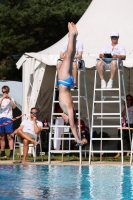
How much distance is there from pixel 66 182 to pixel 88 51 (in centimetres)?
607

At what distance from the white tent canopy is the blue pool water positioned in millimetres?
3279

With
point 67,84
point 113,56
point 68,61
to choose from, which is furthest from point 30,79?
point 67,84

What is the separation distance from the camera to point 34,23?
39062 mm

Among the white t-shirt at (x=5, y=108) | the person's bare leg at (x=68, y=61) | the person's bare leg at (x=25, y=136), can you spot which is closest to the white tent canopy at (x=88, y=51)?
the white t-shirt at (x=5, y=108)

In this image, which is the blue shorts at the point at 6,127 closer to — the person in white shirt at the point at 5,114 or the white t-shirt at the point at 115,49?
the person in white shirt at the point at 5,114

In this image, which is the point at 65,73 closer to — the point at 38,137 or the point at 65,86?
the point at 65,86

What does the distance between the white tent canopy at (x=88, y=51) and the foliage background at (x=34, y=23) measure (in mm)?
18716

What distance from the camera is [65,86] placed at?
839cm

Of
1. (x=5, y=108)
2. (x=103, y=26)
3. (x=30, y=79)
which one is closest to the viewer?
(x=30, y=79)

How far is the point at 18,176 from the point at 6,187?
1713mm

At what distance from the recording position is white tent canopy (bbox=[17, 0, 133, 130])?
56.0 ft

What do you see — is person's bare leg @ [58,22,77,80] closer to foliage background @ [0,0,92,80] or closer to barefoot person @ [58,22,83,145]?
barefoot person @ [58,22,83,145]

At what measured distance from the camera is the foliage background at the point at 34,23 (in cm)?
3869

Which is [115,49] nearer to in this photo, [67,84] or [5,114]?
[5,114]
